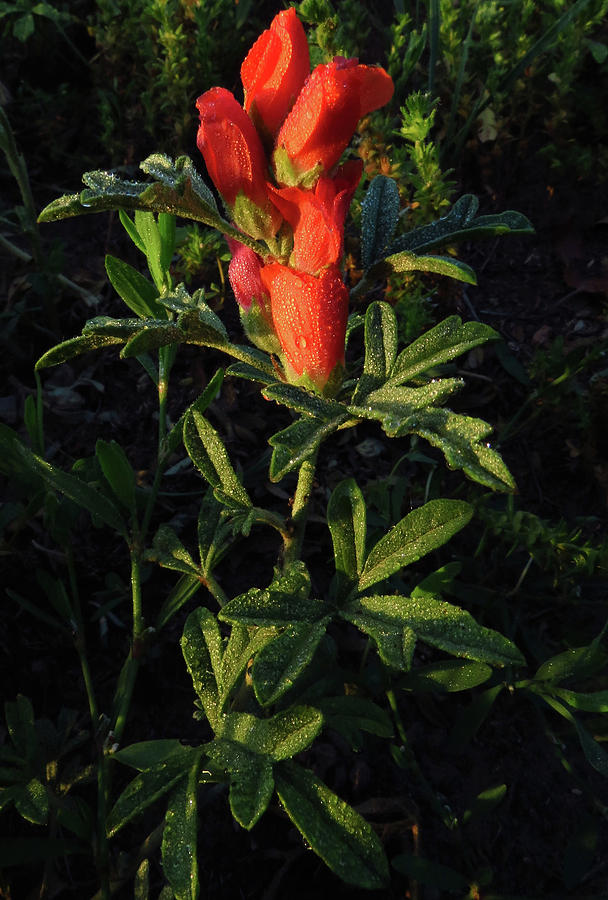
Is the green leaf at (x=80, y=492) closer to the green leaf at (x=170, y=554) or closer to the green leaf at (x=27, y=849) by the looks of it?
the green leaf at (x=170, y=554)

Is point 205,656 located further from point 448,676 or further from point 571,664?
point 571,664

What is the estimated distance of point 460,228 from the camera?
90 cm

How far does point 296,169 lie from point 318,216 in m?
0.07

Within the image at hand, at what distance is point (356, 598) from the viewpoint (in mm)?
1001

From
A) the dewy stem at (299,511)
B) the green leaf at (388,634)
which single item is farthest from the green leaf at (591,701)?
the dewy stem at (299,511)

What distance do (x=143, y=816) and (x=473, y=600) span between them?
71 cm

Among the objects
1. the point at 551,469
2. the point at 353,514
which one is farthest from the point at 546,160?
the point at 353,514

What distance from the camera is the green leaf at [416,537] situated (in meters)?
0.98

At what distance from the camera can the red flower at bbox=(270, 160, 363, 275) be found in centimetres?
81

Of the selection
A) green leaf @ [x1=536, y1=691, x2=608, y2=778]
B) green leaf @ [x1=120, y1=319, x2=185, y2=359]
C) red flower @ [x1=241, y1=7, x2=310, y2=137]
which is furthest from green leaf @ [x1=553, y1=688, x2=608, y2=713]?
red flower @ [x1=241, y1=7, x2=310, y2=137]

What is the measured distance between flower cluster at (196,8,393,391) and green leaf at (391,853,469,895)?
2.22 ft

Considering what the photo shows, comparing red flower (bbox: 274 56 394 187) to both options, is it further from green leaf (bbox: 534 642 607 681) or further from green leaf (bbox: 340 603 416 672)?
green leaf (bbox: 534 642 607 681)

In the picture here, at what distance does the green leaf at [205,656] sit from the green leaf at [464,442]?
499 millimetres

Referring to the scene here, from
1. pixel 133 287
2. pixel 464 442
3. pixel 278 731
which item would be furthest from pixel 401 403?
pixel 133 287
